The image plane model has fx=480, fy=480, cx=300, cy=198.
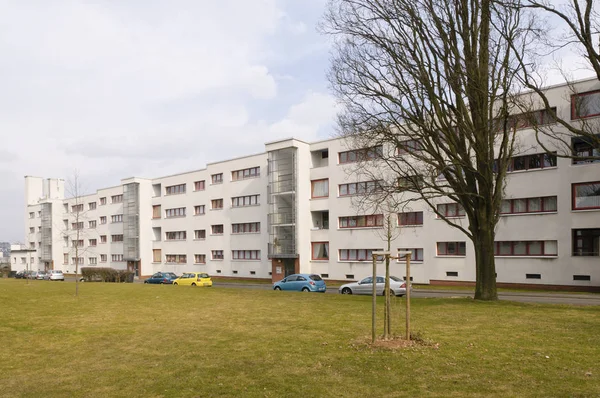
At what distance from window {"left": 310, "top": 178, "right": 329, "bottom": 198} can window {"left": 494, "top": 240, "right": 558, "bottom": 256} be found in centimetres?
1756

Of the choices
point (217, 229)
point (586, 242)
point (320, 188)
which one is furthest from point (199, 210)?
point (586, 242)

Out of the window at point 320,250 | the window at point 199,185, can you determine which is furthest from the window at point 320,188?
the window at point 199,185

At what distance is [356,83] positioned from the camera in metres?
20.5

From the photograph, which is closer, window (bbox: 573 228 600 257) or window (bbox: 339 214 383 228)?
window (bbox: 573 228 600 257)

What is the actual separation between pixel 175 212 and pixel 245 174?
1529cm

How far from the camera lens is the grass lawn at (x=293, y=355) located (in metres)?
7.44

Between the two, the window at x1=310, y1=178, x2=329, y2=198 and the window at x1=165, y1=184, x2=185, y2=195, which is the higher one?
the window at x1=165, y1=184, x2=185, y2=195

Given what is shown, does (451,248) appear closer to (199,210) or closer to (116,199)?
(199,210)

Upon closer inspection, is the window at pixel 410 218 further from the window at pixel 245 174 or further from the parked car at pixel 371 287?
the window at pixel 245 174

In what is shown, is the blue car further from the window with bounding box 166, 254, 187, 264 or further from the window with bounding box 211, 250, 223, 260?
the window with bounding box 166, 254, 187, 264

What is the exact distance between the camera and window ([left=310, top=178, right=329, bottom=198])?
158ft

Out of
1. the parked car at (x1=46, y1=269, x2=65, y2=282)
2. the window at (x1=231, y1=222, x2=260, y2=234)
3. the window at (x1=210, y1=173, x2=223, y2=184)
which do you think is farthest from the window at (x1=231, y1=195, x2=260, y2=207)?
the parked car at (x1=46, y1=269, x2=65, y2=282)

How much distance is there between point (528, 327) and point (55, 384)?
11.1 meters

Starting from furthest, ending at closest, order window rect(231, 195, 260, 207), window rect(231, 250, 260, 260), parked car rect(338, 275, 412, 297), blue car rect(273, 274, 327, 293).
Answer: window rect(231, 195, 260, 207) < window rect(231, 250, 260, 260) < blue car rect(273, 274, 327, 293) < parked car rect(338, 275, 412, 297)
